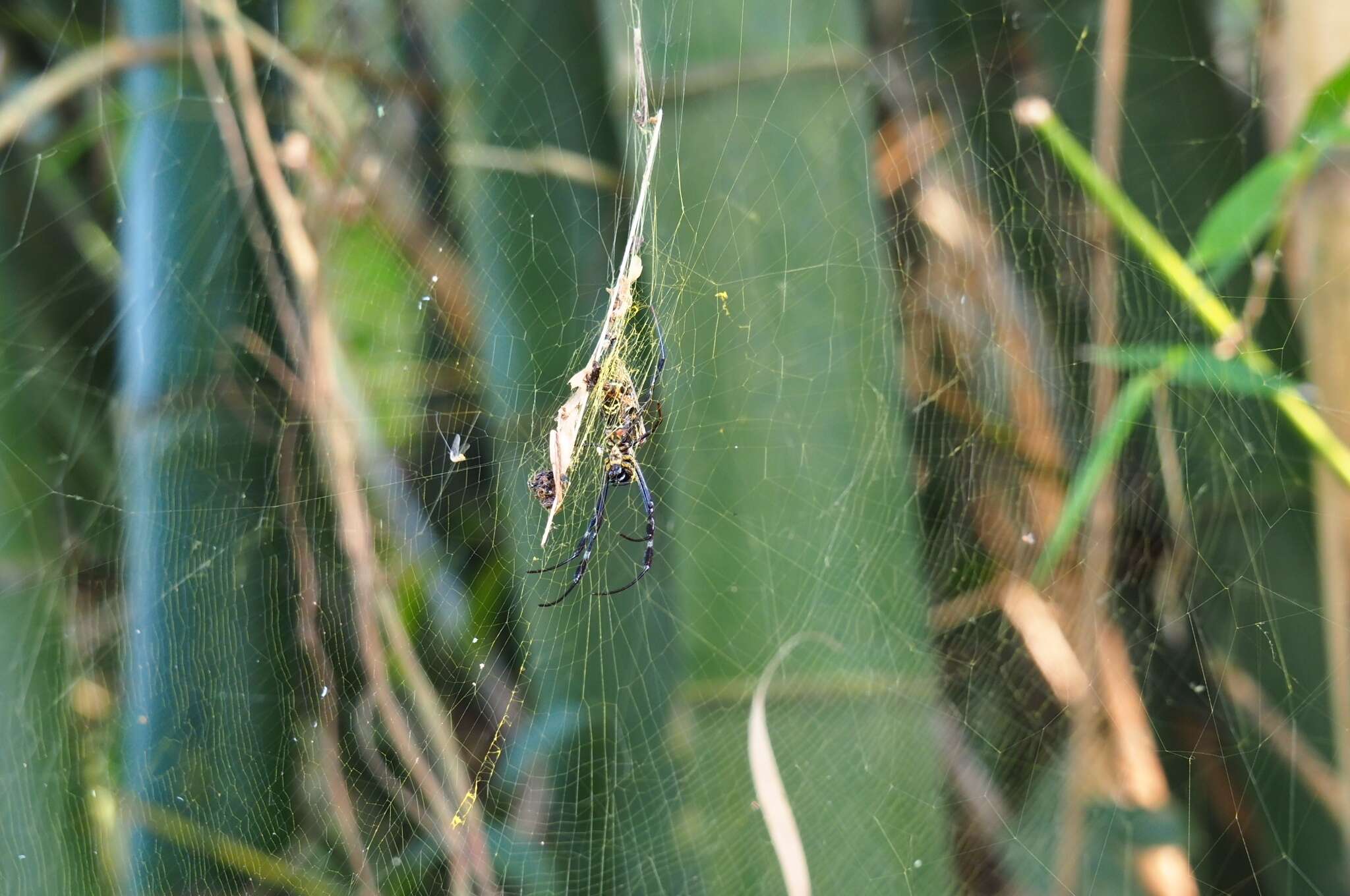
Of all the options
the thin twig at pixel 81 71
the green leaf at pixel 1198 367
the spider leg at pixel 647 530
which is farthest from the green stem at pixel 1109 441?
the thin twig at pixel 81 71

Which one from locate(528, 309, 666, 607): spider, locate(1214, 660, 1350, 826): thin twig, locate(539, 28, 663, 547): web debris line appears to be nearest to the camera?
locate(539, 28, 663, 547): web debris line

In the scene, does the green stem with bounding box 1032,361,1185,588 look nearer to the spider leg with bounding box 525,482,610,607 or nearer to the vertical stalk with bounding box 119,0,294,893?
the spider leg with bounding box 525,482,610,607

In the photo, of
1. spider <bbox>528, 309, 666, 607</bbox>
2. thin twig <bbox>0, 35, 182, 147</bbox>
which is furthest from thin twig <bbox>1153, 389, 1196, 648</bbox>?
thin twig <bbox>0, 35, 182, 147</bbox>

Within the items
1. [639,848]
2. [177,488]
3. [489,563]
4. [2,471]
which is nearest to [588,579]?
[489,563]

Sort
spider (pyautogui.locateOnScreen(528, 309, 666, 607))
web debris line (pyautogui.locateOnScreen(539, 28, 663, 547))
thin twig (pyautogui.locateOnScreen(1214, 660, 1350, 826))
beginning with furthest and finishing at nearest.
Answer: spider (pyautogui.locateOnScreen(528, 309, 666, 607)) → thin twig (pyautogui.locateOnScreen(1214, 660, 1350, 826)) → web debris line (pyautogui.locateOnScreen(539, 28, 663, 547))

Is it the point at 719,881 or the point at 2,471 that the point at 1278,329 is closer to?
the point at 719,881

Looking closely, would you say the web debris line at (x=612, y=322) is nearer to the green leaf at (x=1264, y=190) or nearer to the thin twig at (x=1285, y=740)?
the green leaf at (x=1264, y=190)

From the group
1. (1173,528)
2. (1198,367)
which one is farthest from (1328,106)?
(1173,528)
